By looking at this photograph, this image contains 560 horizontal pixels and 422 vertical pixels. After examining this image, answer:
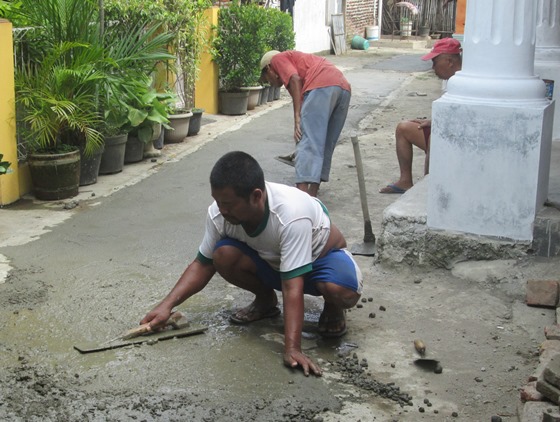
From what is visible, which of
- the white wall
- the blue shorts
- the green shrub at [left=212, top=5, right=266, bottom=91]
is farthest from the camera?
the white wall

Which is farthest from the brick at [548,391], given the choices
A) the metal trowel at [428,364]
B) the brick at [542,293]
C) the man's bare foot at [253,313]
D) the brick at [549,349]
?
the man's bare foot at [253,313]

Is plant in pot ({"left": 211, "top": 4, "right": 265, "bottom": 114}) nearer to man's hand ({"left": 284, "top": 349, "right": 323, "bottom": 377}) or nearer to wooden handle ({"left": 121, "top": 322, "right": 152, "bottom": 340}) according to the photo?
wooden handle ({"left": 121, "top": 322, "right": 152, "bottom": 340})

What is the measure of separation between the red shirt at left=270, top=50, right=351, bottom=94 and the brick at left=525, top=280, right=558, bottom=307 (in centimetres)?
297

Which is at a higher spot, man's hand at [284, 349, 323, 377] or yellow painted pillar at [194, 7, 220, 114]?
yellow painted pillar at [194, 7, 220, 114]

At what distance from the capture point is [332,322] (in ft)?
15.3

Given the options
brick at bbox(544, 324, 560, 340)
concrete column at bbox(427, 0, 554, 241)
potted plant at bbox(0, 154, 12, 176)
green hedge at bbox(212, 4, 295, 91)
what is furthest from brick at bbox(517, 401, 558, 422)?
green hedge at bbox(212, 4, 295, 91)

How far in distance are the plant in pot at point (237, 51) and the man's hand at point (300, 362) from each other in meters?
8.89

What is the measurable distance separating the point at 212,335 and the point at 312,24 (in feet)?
61.6

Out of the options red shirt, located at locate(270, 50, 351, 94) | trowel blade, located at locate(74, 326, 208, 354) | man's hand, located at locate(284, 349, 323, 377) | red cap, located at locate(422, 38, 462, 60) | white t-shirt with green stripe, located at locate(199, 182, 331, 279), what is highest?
red cap, located at locate(422, 38, 462, 60)

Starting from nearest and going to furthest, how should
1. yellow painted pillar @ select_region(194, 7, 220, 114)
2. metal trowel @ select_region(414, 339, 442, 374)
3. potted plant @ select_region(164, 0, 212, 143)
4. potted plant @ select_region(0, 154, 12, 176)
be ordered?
1. metal trowel @ select_region(414, 339, 442, 374)
2. potted plant @ select_region(0, 154, 12, 176)
3. potted plant @ select_region(164, 0, 212, 143)
4. yellow painted pillar @ select_region(194, 7, 220, 114)

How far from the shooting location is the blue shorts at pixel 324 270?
445 centimetres

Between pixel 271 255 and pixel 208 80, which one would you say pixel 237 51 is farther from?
pixel 271 255

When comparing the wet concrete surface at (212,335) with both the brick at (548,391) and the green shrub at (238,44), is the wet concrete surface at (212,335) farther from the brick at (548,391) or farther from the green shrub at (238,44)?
the green shrub at (238,44)

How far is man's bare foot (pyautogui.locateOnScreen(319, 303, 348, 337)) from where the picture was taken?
466 centimetres
